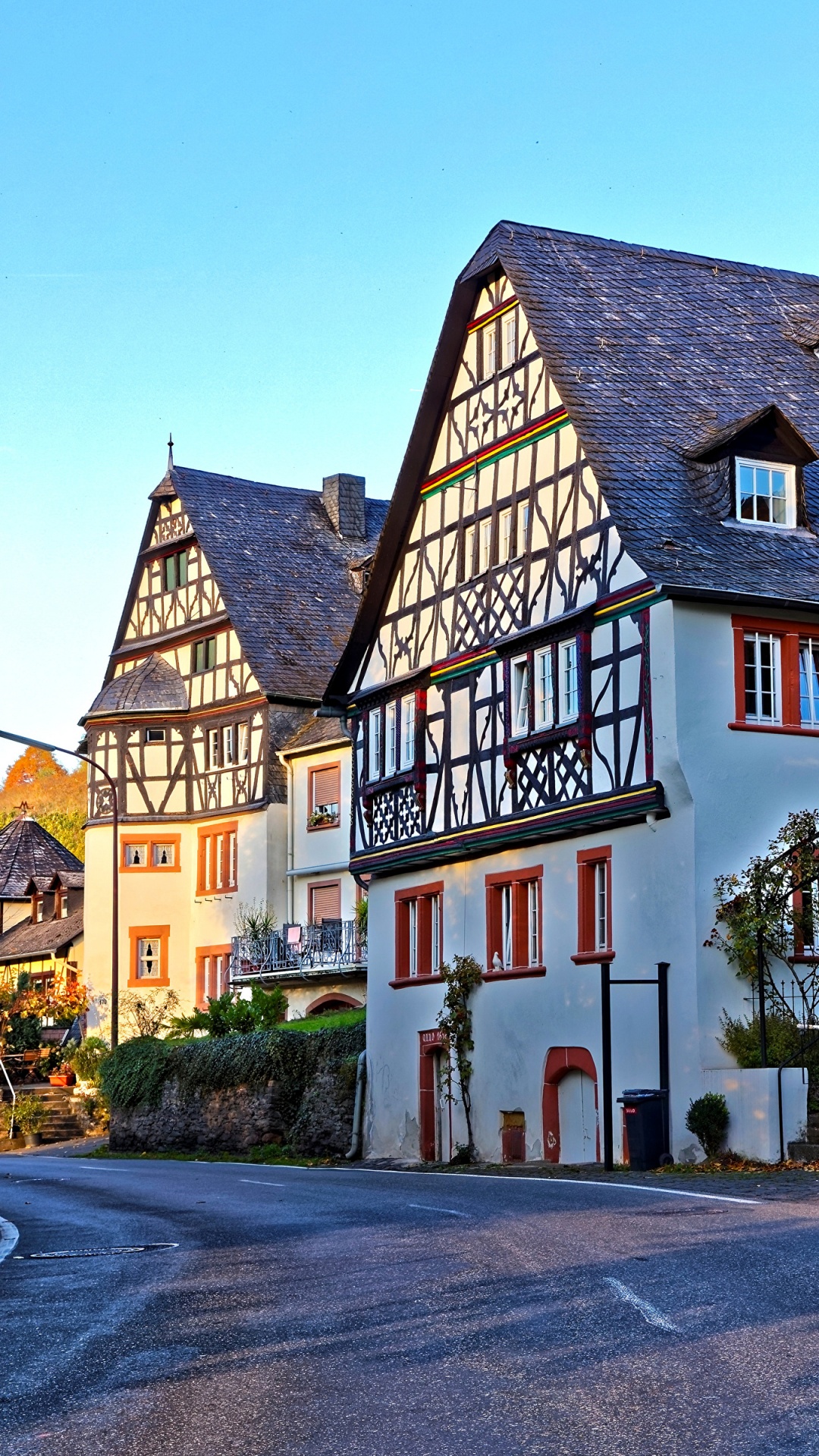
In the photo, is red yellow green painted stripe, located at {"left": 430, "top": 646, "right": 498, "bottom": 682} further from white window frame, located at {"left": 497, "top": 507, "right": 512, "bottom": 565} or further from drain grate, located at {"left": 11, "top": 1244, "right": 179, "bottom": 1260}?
drain grate, located at {"left": 11, "top": 1244, "right": 179, "bottom": 1260}

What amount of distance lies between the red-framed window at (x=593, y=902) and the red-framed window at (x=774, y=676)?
299cm

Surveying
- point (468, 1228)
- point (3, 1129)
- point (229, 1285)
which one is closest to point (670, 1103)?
point (468, 1228)

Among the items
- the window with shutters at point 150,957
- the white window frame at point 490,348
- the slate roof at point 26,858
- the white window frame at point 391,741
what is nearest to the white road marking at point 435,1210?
the white window frame at point 391,741

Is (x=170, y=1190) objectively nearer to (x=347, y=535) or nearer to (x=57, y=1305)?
(x=57, y=1305)

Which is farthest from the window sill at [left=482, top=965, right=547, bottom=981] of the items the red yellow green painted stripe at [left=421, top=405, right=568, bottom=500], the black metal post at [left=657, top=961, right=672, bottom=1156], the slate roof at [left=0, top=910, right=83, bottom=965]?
the slate roof at [left=0, top=910, right=83, bottom=965]

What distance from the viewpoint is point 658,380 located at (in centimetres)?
3088

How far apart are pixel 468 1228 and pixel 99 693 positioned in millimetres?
43762

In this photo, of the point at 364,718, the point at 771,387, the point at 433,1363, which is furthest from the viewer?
the point at 364,718

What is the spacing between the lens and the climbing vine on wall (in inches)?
1235

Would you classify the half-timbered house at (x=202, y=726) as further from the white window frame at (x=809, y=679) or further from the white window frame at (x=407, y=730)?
the white window frame at (x=809, y=679)

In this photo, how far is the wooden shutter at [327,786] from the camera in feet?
164

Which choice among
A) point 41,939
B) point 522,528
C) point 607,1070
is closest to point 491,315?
point 522,528

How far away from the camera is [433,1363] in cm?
843

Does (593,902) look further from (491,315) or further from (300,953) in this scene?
(300,953)
